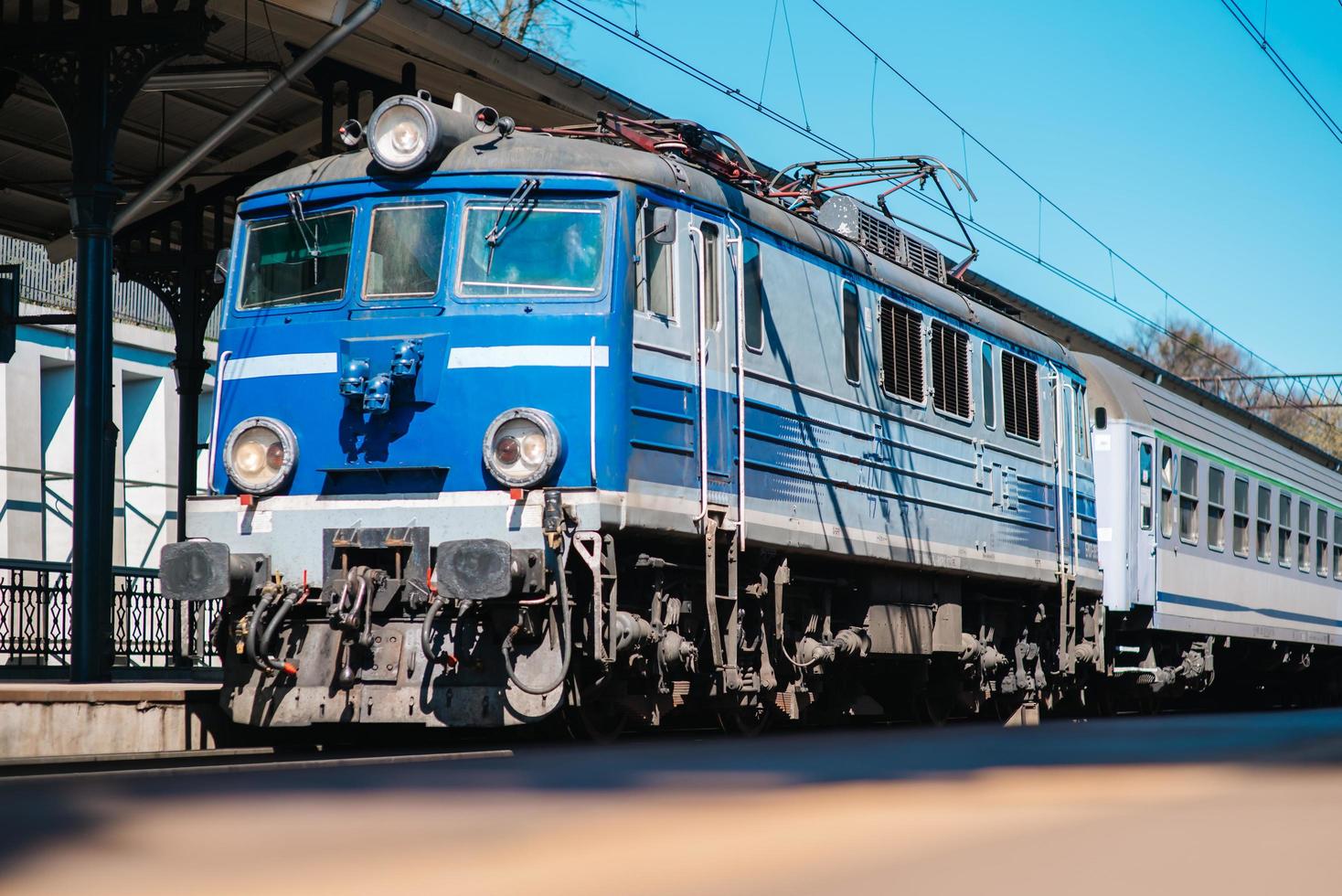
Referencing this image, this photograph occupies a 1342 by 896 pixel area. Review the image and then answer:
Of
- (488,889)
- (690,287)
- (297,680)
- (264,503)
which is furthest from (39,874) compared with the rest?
(690,287)

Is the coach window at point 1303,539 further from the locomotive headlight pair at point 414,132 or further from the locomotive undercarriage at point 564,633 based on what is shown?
the locomotive headlight pair at point 414,132

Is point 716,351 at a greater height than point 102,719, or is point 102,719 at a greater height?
point 716,351

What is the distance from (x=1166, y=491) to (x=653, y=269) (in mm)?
11786

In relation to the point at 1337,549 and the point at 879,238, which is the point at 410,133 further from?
the point at 1337,549

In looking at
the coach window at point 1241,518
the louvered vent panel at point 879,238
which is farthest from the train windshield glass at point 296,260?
the coach window at point 1241,518

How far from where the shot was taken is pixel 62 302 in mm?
31219

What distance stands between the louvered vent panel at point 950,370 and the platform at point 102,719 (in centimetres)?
680

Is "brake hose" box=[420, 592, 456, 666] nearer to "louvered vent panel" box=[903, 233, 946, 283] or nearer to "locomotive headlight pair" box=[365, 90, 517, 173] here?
"locomotive headlight pair" box=[365, 90, 517, 173]

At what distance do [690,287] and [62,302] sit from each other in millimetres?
23366

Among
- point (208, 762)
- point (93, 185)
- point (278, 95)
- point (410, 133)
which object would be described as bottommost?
point (208, 762)

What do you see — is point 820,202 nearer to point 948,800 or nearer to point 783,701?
point 783,701

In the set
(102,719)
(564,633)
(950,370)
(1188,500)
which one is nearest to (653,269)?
(564,633)

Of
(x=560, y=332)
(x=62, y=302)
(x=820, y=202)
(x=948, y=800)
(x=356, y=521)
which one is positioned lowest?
(x=948, y=800)

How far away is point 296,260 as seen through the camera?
36.1 feet
